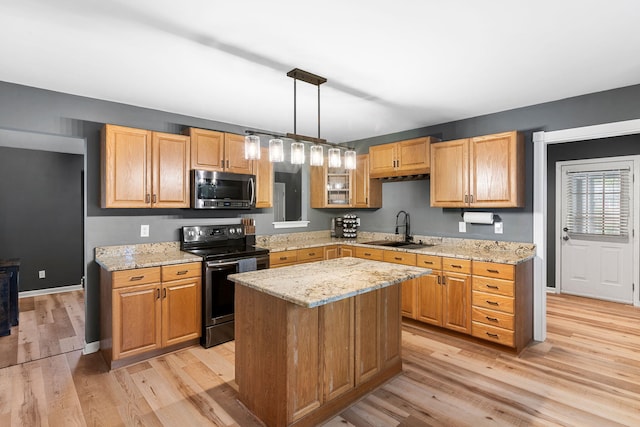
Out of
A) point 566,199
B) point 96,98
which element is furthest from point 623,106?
point 96,98

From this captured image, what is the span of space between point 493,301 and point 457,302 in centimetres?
36

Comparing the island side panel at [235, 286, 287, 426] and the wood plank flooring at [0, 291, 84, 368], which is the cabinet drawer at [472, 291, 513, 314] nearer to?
the island side panel at [235, 286, 287, 426]

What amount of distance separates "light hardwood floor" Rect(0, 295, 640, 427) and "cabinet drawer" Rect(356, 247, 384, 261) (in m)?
1.12

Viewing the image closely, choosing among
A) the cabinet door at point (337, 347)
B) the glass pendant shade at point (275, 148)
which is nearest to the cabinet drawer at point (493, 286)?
the cabinet door at point (337, 347)

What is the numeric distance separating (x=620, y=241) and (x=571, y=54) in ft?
12.4

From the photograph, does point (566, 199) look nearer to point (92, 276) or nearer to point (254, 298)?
point (254, 298)

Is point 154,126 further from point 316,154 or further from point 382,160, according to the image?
point 382,160

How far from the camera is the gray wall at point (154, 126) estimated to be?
9.82ft

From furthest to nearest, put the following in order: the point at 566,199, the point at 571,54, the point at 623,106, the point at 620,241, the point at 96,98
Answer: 1. the point at 566,199
2. the point at 620,241
3. the point at 96,98
4. the point at 623,106
5. the point at 571,54

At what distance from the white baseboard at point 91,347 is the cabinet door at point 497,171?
4.12 metres

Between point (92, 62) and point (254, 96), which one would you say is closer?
point (92, 62)

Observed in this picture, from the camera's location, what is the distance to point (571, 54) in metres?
2.38

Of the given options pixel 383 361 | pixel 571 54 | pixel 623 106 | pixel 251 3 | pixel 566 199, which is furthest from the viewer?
pixel 566 199

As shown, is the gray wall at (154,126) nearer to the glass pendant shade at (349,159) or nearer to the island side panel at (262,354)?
the island side panel at (262,354)
